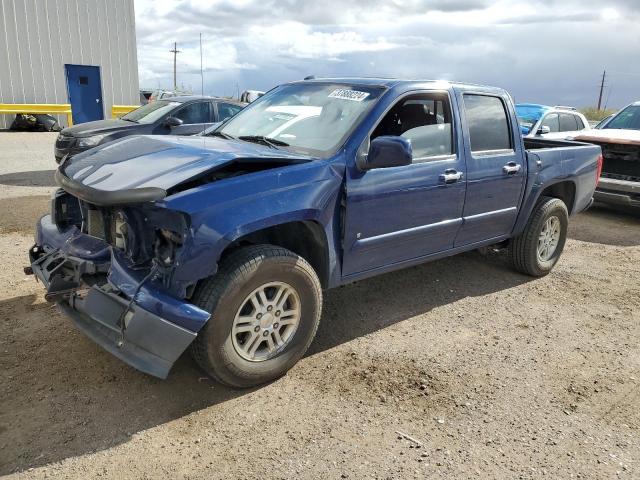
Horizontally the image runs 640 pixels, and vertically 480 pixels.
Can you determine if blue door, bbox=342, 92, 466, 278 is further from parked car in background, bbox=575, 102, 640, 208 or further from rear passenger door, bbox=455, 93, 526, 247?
parked car in background, bbox=575, 102, 640, 208

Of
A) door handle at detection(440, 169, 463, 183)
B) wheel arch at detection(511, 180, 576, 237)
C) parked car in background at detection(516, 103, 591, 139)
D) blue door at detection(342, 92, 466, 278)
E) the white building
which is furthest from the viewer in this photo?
the white building

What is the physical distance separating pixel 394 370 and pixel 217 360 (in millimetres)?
1253

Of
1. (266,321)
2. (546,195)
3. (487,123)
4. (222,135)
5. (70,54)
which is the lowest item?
(266,321)

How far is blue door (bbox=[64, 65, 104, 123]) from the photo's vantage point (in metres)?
19.4

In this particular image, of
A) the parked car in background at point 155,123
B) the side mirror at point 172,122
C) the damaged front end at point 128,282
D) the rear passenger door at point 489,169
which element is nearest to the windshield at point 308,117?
the rear passenger door at point 489,169

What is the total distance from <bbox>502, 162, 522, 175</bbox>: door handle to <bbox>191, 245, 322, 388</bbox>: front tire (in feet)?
7.55

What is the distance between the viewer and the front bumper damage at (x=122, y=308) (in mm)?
2734

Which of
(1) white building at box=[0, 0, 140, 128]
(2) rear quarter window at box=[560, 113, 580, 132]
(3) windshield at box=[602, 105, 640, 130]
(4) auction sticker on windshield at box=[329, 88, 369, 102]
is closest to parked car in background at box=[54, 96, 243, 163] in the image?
(4) auction sticker on windshield at box=[329, 88, 369, 102]

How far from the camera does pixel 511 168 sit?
4754 mm

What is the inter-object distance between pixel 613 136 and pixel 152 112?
7.93 meters

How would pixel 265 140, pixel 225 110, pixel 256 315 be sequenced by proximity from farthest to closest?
pixel 225 110
pixel 265 140
pixel 256 315

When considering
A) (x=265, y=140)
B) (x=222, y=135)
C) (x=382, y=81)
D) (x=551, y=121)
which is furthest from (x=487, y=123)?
(x=551, y=121)

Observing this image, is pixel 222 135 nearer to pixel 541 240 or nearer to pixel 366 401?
pixel 366 401

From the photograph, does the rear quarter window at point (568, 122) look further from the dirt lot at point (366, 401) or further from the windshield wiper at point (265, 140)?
the windshield wiper at point (265, 140)
